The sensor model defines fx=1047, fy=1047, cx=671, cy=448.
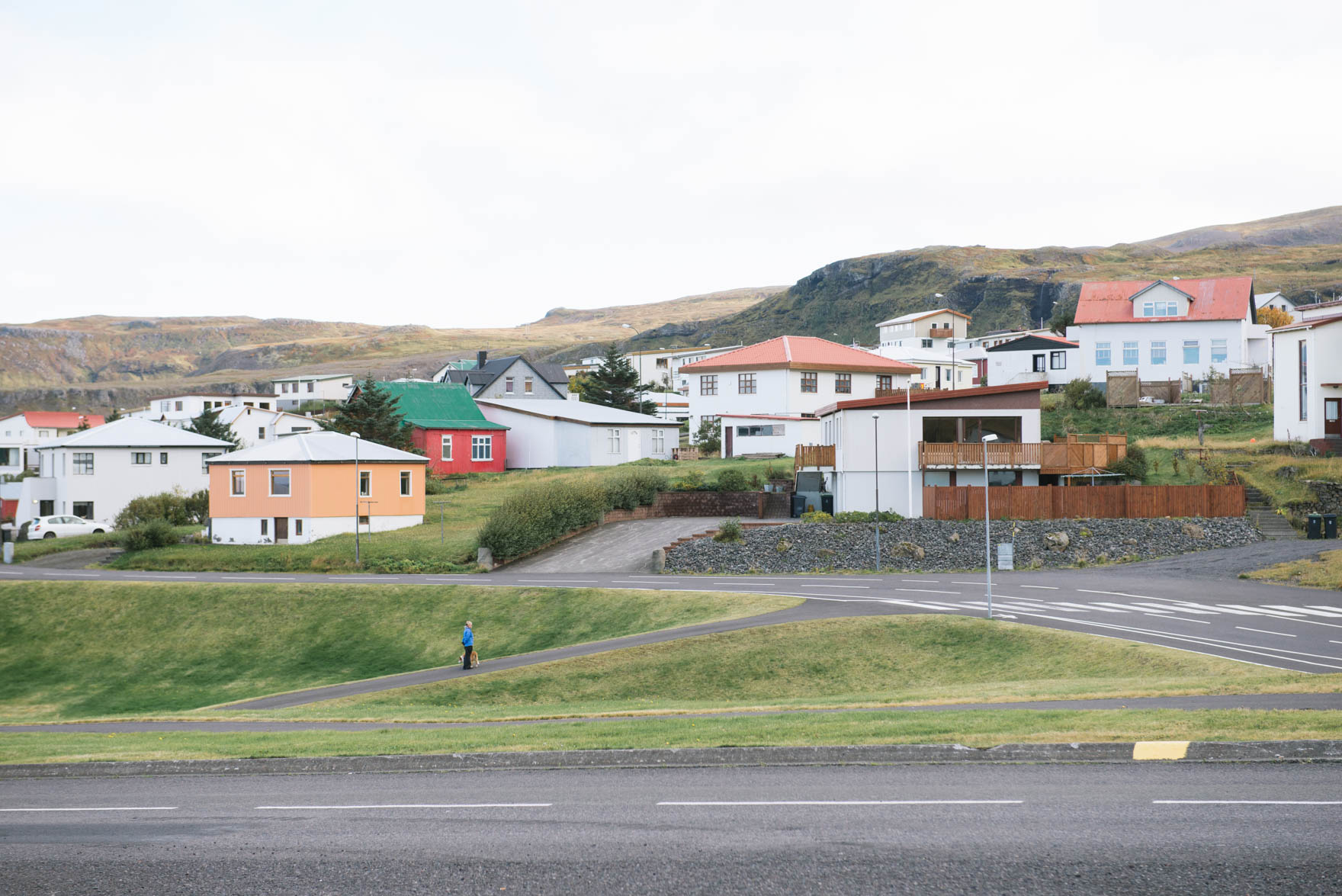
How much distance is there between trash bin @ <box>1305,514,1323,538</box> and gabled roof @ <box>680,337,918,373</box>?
111 ft

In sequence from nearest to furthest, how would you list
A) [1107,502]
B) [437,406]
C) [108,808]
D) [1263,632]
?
[108,808]
[1263,632]
[1107,502]
[437,406]

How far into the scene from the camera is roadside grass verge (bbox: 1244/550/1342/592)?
107 feet

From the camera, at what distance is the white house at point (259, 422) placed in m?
93.1

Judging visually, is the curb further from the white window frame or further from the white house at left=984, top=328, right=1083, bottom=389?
the white house at left=984, top=328, right=1083, bottom=389

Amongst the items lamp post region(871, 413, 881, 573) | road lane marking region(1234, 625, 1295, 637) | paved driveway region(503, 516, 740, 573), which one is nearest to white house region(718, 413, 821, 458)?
paved driveway region(503, 516, 740, 573)

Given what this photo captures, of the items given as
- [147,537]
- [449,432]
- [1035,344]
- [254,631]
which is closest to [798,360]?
[1035,344]

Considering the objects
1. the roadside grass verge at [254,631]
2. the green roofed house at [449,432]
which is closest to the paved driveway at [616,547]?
the roadside grass verge at [254,631]

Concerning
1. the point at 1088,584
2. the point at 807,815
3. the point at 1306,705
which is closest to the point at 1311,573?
the point at 1088,584

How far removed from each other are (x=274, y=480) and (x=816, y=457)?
26661 mm

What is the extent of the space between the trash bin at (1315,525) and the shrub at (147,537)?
49.9 metres

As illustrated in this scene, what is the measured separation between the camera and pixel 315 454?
52.0 meters

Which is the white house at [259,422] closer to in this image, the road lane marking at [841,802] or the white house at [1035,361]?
the white house at [1035,361]

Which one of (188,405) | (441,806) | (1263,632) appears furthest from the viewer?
(188,405)

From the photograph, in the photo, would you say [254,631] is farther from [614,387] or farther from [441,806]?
[614,387]
